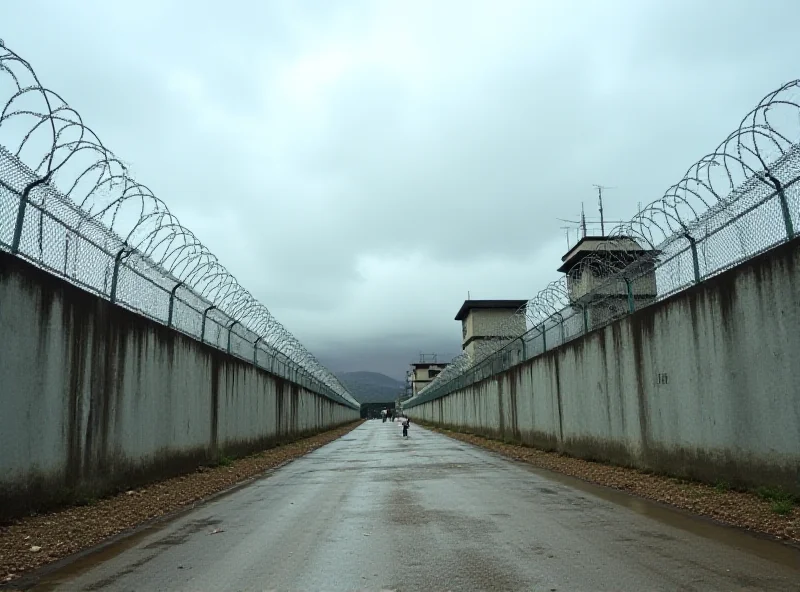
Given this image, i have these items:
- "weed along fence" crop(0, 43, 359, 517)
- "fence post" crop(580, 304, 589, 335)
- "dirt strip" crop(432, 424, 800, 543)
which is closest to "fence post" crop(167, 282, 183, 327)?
"weed along fence" crop(0, 43, 359, 517)

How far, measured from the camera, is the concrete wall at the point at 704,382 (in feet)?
22.9

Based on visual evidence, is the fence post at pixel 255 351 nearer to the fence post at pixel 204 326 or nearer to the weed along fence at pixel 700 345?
the fence post at pixel 204 326

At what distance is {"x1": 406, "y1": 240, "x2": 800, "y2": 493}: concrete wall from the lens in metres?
6.98

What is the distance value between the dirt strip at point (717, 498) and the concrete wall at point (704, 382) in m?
0.19

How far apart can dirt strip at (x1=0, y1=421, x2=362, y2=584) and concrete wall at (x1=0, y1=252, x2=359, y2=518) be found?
24 centimetres

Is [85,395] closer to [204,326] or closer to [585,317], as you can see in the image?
[204,326]

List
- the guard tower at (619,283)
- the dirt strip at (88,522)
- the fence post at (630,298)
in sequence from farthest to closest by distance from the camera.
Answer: the fence post at (630,298) → the guard tower at (619,283) → the dirt strip at (88,522)

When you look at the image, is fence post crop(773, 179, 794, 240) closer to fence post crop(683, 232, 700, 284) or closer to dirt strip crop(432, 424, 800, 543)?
fence post crop(683, 232, 700, 284)

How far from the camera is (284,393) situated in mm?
26562

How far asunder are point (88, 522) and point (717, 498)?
24.0 feet

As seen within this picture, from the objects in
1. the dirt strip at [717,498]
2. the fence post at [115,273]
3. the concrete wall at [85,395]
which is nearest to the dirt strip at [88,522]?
the concrete wall at [85,395]

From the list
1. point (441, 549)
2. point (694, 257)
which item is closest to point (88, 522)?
point (441, 549)

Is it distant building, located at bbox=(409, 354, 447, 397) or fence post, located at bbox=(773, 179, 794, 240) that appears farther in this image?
distant building, located at bbox=(409, 354, 447, 397)

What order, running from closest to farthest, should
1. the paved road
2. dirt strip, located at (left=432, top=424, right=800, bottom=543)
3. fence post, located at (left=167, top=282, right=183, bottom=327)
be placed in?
the paved road < dirt strip, located at (left=432, top=424, right=800, bottom=543) < fence post, located at (left=167, top=282, right=183, bottom=327)
